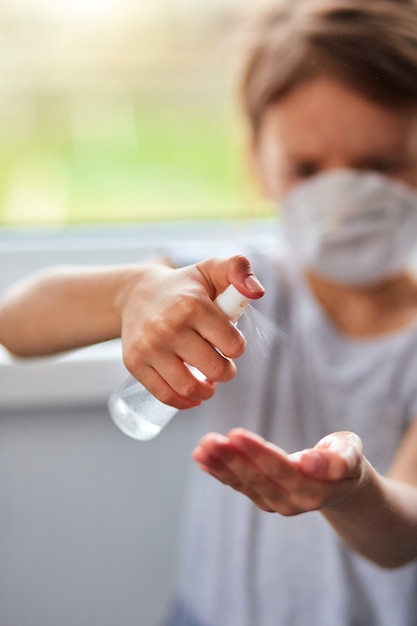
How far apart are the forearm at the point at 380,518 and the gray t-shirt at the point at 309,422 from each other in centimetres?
2

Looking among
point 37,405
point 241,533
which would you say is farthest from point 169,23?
point 241,533

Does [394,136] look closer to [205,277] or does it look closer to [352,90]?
[352,90]

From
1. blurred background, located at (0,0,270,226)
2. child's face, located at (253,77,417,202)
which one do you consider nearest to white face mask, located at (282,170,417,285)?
child's face, located at (253,77,417,202)

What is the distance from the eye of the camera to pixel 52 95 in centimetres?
95

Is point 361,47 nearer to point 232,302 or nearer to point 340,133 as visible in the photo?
point 340,133

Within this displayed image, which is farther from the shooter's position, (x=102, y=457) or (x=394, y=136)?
(x=102, y=457)

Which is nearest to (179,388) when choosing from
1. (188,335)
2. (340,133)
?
(188,335)

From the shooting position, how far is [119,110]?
0.95 m

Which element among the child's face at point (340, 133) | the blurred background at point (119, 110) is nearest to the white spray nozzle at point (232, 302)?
the child's face at point (340, 133)

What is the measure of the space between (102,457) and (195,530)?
12 cm

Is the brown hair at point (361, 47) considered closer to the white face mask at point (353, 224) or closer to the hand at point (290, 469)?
the white face mask at point (353, 224)

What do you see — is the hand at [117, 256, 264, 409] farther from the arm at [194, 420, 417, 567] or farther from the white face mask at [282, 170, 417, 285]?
the white face mask at [282, 170, 417, 285]

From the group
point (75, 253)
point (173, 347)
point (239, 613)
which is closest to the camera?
point (173, 347)

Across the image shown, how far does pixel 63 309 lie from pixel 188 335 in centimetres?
25
